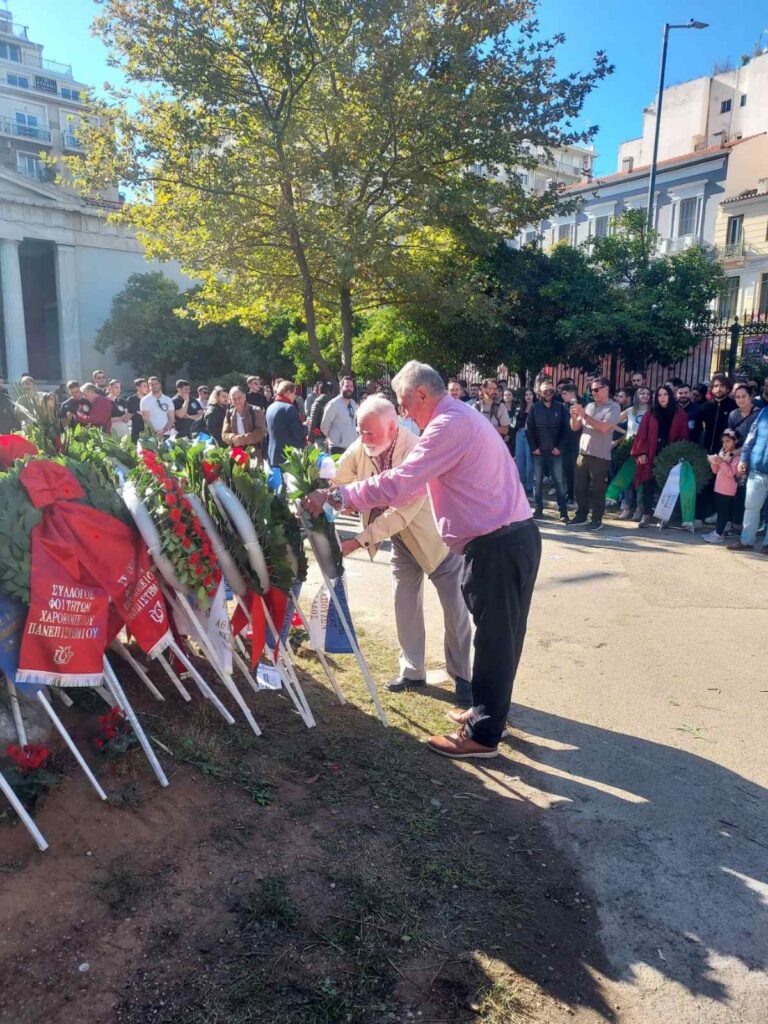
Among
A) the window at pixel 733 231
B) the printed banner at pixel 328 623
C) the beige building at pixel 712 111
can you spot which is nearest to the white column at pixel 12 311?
the beige building at pixel 712 111

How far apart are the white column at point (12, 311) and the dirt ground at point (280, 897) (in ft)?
126

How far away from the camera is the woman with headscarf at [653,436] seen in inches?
412

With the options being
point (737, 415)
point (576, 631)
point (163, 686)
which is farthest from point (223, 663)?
point (737, 415)

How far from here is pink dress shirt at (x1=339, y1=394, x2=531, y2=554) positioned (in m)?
3.91

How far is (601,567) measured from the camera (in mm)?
8266

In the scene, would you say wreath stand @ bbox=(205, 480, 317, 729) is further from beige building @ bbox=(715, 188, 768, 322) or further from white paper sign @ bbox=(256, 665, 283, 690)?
beige building @ bbox=(715, 188, 768, 322)

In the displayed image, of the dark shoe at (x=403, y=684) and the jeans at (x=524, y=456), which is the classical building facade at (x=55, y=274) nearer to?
→ the jeans at (x=524, y=456)

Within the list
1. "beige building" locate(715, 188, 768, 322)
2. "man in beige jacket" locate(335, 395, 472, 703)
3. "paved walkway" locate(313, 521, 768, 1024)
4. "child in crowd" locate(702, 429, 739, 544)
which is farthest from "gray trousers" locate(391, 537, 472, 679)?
"beige building" locate(715, 188, 768, 322)

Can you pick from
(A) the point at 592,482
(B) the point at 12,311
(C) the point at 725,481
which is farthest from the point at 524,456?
(B) the point at 12,311

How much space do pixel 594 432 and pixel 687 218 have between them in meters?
33.2

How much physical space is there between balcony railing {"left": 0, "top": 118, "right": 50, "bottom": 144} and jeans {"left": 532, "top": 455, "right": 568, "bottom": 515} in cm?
6562

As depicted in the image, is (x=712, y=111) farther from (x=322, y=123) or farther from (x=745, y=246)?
(x=322, y=123)

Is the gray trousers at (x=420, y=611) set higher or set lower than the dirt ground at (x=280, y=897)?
higher

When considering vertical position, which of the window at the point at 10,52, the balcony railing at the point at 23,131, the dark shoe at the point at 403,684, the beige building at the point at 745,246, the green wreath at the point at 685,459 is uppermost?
the window at the point at 10,52
